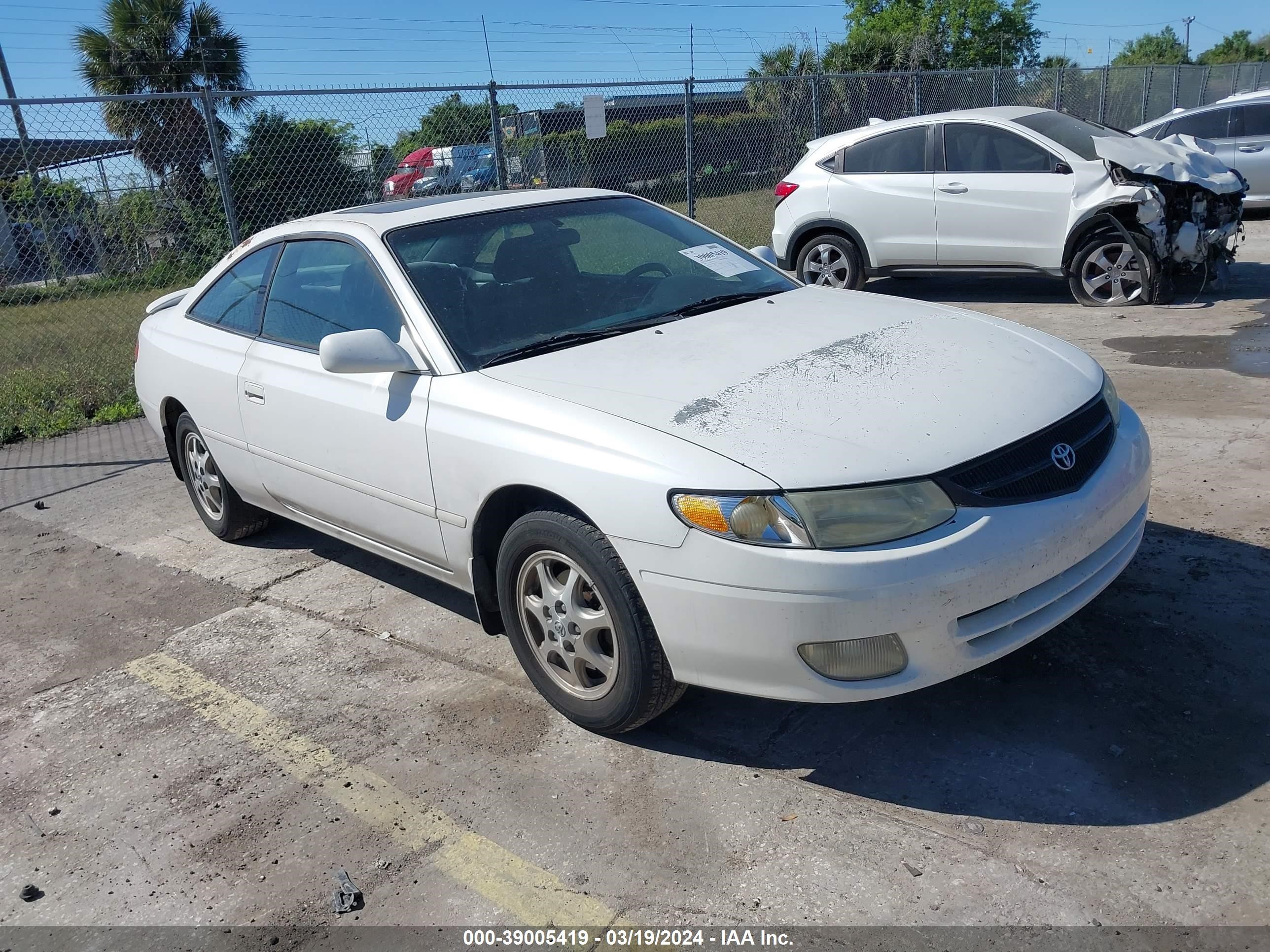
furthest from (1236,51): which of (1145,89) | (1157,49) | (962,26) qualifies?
(1145,89)

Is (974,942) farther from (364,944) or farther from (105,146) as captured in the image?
(105,146)

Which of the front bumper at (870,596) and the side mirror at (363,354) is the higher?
the side mirror at (363,354)

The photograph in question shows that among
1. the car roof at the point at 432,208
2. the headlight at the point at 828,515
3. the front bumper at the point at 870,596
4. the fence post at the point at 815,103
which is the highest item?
the fence post at the point at 815,103

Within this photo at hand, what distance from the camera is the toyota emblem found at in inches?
119

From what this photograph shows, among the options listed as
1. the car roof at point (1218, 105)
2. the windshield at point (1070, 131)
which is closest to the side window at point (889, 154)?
the windshield at point (1070, 131)

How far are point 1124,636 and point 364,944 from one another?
2619 millimetres

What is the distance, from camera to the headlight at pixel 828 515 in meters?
2.72

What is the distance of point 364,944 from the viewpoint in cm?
260

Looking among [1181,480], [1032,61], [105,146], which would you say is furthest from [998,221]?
[1032,61]

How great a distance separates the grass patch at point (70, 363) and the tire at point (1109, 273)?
26.2 ft

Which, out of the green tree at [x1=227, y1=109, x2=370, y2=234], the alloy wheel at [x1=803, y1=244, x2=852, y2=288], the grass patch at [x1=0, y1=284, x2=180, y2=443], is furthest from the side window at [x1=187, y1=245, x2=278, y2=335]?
the alloy wheel at [x1=803, y1=244, x2=852, y2=288]

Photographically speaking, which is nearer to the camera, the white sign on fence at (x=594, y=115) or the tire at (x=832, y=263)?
the tire at (x=832, y=263)

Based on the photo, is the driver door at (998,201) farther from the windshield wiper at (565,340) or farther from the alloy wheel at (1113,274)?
the windshield wiper at (565,340)

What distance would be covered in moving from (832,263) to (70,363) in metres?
7.24
